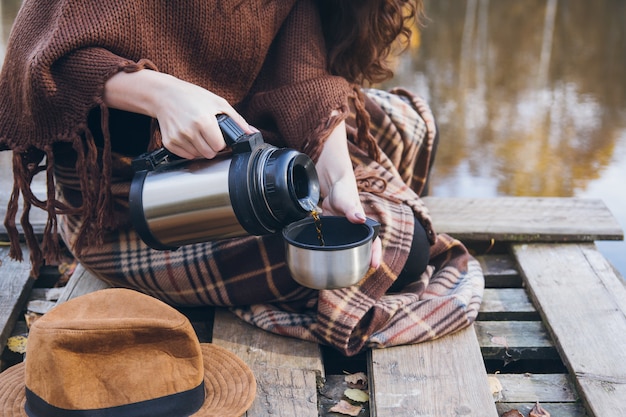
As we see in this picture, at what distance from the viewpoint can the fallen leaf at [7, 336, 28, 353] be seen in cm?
176

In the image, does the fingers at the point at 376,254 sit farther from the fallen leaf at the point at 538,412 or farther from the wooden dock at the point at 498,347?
the fallen leaf at the point at 538,412

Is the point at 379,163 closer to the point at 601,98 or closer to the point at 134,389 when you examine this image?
the point at 134,389

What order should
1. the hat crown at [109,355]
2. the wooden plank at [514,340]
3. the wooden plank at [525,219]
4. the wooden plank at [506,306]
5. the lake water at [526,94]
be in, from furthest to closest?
1. the lake water at [526,94]
2. the wooden plank at [525,219]
3. the wooden plank at [506,306]
4. the wooden plank at [514,340]
5. the hat crown at [109,355]

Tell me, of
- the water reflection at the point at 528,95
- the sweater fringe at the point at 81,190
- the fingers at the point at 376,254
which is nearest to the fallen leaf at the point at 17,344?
the sweater fringe at the point at 81,190

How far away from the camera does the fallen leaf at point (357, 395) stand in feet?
5.11

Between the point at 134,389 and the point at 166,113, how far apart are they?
50 cm

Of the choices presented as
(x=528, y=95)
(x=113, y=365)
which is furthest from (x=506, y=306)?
(x=528, y=95)

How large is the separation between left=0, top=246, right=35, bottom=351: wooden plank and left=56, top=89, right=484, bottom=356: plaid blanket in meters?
0.17

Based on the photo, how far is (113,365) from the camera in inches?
52.5

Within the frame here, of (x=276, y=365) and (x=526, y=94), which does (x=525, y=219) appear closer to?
(x=276, y=365)

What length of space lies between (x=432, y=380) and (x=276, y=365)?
1.03 ft

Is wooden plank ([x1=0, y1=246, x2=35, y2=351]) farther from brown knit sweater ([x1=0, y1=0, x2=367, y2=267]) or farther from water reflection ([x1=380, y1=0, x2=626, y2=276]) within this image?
water reflection ([x1=380, y1=0, x2=626, y2=276])

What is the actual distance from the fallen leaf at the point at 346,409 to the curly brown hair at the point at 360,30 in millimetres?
867

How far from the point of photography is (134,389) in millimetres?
1343
